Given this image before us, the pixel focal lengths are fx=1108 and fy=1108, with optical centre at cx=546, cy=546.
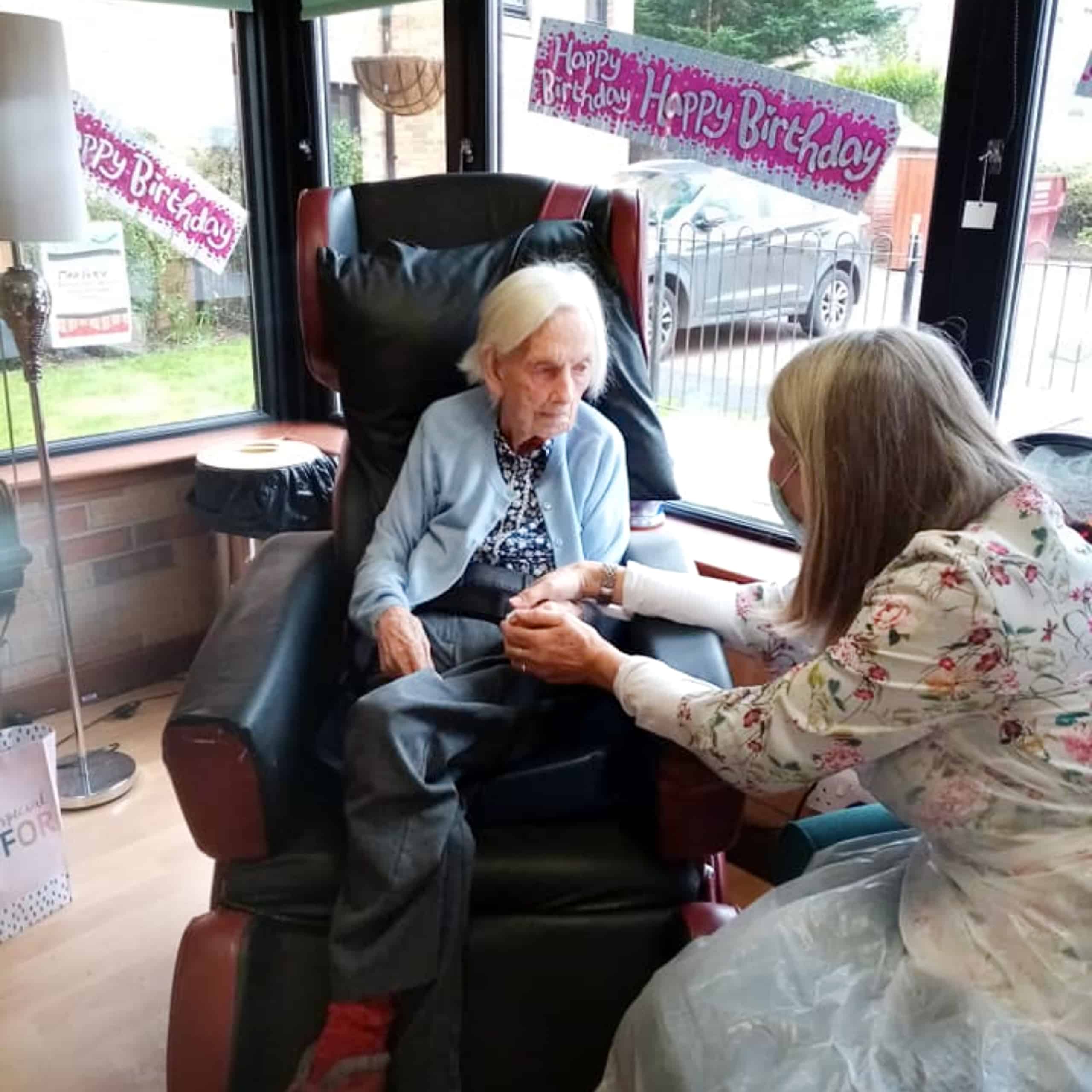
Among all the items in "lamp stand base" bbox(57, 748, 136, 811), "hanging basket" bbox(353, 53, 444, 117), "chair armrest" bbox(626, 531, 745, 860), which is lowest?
"lamp stand base" bbox(57, 748, 136, 811)

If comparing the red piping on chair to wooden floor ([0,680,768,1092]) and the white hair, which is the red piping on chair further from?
wooden floor ([0,680,768,1092])

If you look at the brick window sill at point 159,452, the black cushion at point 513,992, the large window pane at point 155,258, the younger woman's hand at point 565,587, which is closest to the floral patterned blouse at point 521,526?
the younger woman's hand at point 565,587

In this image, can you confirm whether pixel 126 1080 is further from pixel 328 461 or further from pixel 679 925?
pixel 328 461

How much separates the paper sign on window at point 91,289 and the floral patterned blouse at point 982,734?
7.16 ft

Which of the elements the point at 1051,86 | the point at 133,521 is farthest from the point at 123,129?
the point at 1051,86

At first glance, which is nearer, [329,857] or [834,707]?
[834,707]

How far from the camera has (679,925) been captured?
1376mm

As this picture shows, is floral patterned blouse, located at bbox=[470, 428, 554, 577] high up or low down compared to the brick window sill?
up

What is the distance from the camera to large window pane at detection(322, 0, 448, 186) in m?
2.68

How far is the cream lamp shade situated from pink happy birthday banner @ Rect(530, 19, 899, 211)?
0.98 m

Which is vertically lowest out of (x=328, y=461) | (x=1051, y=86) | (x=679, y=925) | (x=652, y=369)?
(x=679, y=925)

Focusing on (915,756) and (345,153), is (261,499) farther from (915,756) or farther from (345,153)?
(915,756)

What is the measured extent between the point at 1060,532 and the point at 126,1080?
56.2 inches

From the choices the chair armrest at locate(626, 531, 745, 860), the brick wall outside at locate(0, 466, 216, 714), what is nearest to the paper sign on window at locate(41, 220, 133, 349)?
the brick wall outside at locate(0, 466, 216, 714)
